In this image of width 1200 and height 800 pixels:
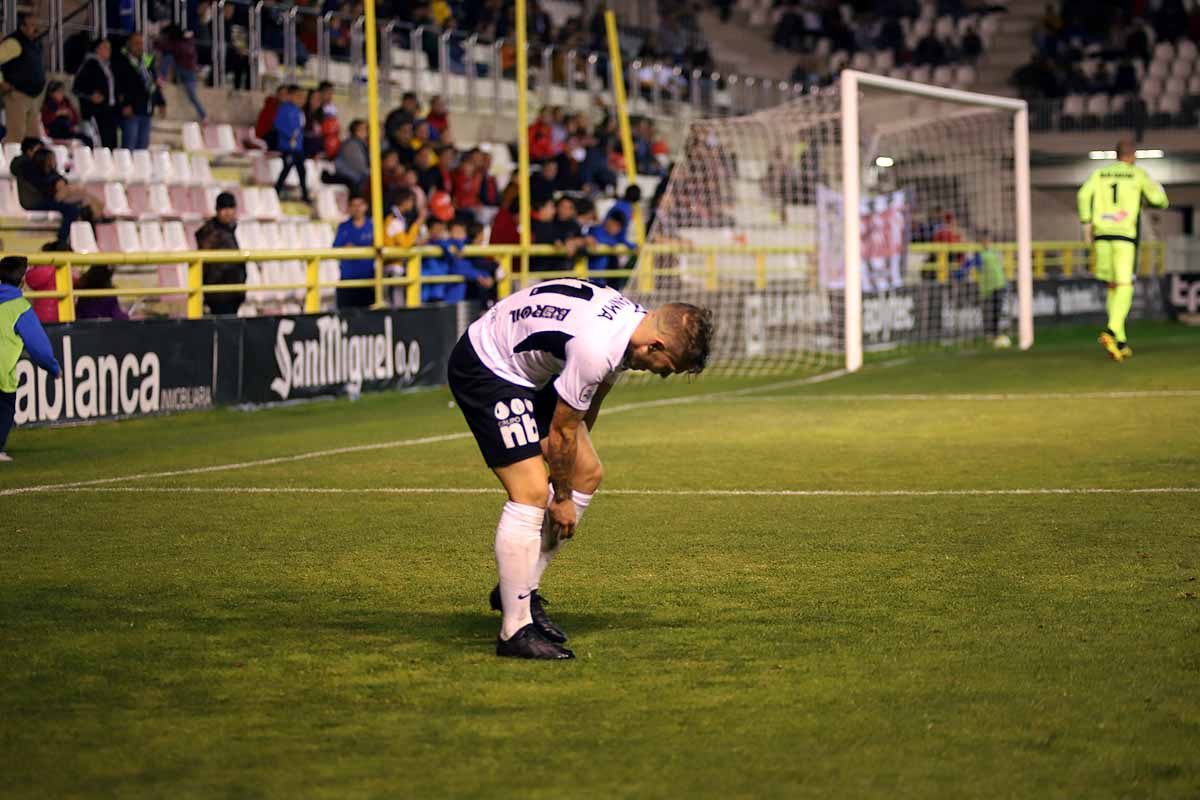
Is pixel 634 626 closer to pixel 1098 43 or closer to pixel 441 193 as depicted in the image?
pixel 441 193

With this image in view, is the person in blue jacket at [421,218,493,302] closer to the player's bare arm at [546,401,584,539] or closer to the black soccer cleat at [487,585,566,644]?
the black soccer cleat at [487,585,566,644]

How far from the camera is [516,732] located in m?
5.12

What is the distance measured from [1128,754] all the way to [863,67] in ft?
120

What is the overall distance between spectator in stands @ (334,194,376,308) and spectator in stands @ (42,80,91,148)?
3.18 m

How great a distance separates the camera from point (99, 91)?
18.8m

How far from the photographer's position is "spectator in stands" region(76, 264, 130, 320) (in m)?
15.4

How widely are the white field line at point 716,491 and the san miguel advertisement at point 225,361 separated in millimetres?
3168

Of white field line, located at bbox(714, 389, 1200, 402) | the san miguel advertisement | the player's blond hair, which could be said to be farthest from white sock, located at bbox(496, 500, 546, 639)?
white field line, located at bbox(714, 389, 1200, 402)

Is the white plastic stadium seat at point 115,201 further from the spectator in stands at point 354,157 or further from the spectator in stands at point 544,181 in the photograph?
the spectator in stands at point 544,181

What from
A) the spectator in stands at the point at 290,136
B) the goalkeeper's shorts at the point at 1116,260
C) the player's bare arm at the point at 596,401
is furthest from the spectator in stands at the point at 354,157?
the player's bare arm at the point at 596,401

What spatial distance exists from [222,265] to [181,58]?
536cm

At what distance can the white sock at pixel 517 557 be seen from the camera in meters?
6.05

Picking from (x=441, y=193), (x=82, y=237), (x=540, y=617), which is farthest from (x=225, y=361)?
(x=540, y=617)

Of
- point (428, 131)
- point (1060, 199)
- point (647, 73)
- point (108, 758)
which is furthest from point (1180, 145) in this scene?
point (108, 758)
